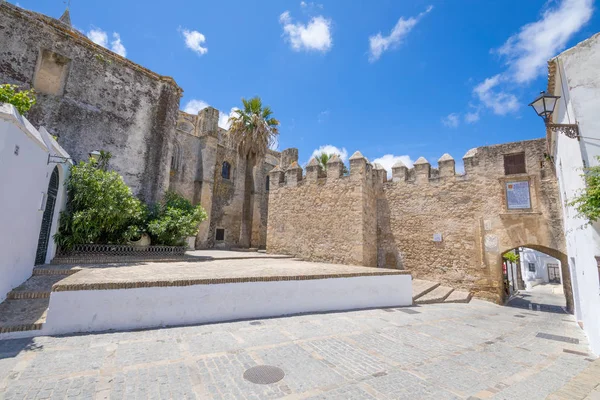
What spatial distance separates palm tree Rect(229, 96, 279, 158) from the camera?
60.0 feet

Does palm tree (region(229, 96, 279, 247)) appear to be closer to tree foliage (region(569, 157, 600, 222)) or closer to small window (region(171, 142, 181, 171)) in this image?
small window (region(171, 142, 181, 171))

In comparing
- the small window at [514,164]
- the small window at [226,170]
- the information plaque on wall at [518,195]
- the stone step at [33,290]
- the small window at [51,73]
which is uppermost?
the small window at [51,73]

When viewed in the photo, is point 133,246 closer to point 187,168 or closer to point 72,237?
point 72,237

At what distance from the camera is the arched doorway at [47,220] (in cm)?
755

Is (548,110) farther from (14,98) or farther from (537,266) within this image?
(537,266)

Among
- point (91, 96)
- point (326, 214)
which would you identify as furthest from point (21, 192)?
point (326, 214)

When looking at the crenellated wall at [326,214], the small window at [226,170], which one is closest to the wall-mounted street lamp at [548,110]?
the crenellated wall at [326,214]

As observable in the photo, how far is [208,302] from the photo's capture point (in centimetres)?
585

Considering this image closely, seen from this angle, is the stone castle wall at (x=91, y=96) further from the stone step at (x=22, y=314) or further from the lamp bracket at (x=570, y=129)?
the lamp bracket at (x=570, y=129)

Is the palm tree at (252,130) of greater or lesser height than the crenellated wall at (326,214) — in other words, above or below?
above

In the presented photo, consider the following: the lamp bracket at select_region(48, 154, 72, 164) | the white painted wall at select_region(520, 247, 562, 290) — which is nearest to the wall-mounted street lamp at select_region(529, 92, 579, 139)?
the lamp bracket at select_region(48, 154, 72, 164)

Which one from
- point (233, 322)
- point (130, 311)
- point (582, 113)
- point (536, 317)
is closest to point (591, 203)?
point (582, 113)

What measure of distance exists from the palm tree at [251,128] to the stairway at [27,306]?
13205mm

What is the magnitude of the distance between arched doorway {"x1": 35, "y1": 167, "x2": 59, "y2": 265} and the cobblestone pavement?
15.0ft
